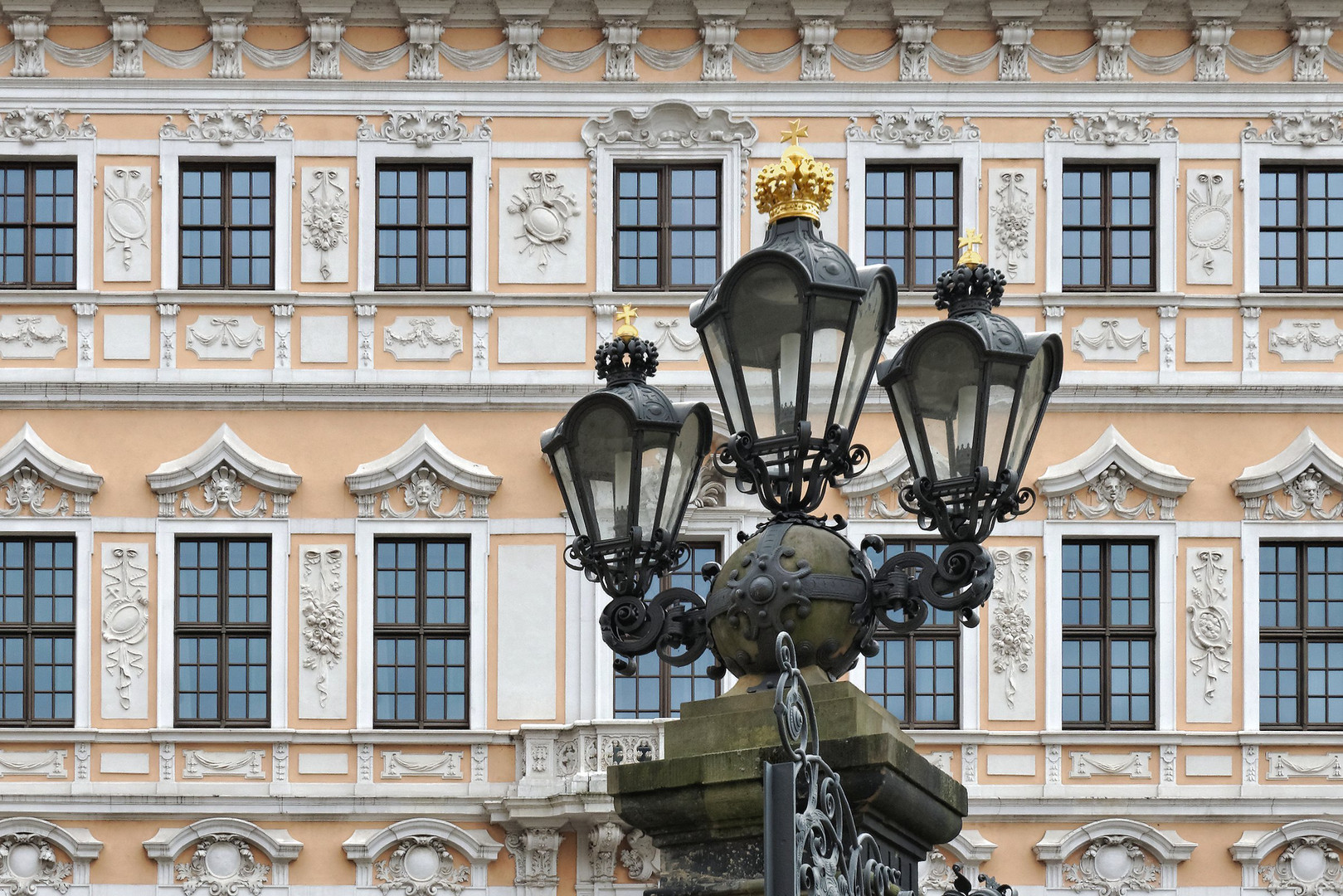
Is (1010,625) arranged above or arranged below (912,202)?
below

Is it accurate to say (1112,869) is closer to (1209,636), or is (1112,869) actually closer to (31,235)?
(1209,636)

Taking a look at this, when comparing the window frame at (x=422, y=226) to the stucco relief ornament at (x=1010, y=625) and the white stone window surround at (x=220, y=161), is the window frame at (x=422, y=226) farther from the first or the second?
the stucco relief ornament at (x=1010, y=625)

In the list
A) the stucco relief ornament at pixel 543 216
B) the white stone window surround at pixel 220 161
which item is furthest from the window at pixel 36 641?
the stucco relief ornament at pixel 543 216

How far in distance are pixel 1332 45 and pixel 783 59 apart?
5.25 metres

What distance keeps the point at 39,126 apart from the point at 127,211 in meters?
1.17

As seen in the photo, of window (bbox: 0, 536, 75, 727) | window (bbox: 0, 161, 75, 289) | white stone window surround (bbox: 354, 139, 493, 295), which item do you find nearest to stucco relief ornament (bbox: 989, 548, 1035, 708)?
white stone window surround (bbox: 354, 139, 493, 295)

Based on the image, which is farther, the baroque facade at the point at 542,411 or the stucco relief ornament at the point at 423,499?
the stucco relief ornament at the point at 423,499

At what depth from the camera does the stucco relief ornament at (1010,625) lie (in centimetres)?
2244

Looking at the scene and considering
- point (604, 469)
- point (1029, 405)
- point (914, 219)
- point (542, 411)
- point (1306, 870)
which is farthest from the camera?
point (914, 219)

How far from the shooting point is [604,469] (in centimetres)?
852

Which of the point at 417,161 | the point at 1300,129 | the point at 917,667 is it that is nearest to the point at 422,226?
the point at 417,161

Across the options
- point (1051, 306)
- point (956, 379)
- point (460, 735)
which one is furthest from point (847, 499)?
point (956, 379)

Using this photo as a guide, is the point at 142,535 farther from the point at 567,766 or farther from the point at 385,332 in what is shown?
the point at 567,766

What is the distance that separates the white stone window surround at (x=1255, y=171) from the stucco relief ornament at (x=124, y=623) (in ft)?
34.9
